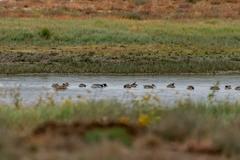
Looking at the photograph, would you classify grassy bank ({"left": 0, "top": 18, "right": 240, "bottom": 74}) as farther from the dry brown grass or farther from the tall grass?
the dry brown grass

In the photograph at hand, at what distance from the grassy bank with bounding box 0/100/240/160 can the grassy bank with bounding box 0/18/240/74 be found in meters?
21.8

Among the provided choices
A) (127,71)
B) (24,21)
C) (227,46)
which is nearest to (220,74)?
(127,71)

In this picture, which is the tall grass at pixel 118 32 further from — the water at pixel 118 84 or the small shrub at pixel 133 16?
the water at pixel 118 84

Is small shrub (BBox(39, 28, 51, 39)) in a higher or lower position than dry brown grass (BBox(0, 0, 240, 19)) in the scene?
higher

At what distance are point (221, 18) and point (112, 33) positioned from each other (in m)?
12.1

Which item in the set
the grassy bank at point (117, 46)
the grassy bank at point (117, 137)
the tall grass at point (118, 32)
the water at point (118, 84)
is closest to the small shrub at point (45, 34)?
the grassy bank at point (117, 46)

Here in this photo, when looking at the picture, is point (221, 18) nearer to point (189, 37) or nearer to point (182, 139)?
point (189, 37)

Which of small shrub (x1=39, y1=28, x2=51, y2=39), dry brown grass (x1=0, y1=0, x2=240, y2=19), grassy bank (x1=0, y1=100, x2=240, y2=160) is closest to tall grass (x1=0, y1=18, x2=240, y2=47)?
small shrub (x1=39, y1=28, x2=51, y2=39)

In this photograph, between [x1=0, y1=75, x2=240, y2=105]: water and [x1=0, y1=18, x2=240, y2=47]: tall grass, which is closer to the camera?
[x1=0, y1=75, x2=240, y2=105]: water

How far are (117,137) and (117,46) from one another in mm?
30274

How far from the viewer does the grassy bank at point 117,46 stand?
121 feet

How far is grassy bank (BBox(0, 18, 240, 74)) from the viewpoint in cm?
3675

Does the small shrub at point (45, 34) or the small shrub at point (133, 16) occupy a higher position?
the small shrub at point (45, 34)

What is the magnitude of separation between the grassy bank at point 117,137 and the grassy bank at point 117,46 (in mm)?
21775
